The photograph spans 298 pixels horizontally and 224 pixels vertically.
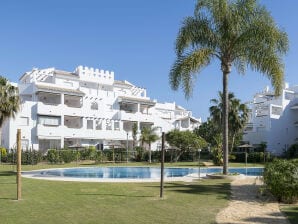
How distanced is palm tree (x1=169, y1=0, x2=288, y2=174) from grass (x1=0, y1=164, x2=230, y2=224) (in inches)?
238

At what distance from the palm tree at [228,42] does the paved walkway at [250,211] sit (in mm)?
6373

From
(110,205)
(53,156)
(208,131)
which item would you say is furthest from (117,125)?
(110,205)

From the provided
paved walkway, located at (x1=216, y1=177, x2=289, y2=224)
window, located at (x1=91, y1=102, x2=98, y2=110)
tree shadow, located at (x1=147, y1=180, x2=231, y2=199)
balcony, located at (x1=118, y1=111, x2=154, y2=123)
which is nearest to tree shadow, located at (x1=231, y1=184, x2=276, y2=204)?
paved walkway, located at (x1=216, y1=177, x2=289, y2=224)

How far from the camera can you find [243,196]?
13.8 metres

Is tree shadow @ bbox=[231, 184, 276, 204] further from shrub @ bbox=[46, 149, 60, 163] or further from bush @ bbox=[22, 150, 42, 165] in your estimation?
shrub @ bbox=[46, 149, 60, 163]

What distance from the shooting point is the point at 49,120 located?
161 feet

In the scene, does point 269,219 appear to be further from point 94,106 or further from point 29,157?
point 94,106

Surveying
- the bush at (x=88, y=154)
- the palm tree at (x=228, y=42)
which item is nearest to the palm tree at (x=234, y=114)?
the bush at (x=88, y=154)

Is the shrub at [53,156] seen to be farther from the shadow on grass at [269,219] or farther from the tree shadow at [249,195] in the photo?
the shadow on grass at [269,219]

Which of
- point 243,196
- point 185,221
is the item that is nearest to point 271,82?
point 243,196

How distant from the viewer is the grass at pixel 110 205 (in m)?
9.49

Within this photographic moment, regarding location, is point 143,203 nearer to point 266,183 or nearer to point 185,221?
point 185,221

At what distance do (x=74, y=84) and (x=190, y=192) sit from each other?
147 ft

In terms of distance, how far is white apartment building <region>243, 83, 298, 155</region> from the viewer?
195 ft
